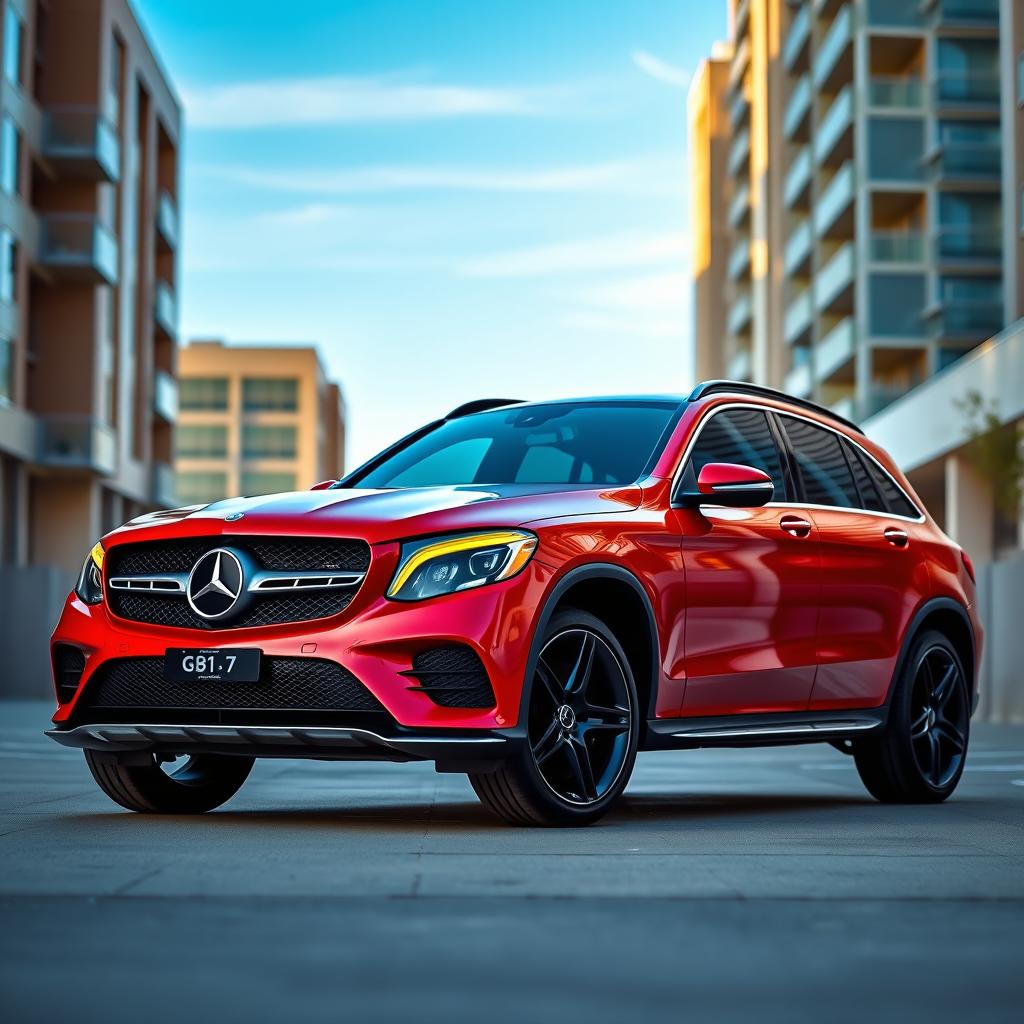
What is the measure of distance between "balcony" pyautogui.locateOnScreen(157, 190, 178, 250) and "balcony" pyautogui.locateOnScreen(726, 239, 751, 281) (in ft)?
69.5

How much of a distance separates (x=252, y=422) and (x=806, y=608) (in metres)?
127

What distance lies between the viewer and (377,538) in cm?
675

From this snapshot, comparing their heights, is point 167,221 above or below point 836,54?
below

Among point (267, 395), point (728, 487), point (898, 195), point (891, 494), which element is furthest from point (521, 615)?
point (267, 395)

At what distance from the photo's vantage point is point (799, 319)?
60.9 meters

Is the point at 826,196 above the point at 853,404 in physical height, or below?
above

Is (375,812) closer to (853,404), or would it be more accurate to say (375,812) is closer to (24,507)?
(24,507)

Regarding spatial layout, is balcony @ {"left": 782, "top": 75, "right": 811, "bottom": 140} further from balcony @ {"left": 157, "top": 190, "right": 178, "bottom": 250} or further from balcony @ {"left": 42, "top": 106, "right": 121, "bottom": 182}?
balcony @ {"left": 42, "top": 106, "right": 121, "bottom": 182}

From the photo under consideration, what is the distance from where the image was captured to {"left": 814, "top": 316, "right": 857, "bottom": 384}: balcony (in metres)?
52.6

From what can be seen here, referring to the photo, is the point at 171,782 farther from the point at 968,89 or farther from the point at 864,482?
the point at 968,89

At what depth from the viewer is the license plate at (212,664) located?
266 inches

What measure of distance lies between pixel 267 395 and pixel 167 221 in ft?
237

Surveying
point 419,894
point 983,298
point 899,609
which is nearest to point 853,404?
point 983,298

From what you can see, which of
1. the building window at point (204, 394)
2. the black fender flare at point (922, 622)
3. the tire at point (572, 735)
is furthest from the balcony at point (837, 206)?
the building window at point (204, 394)
